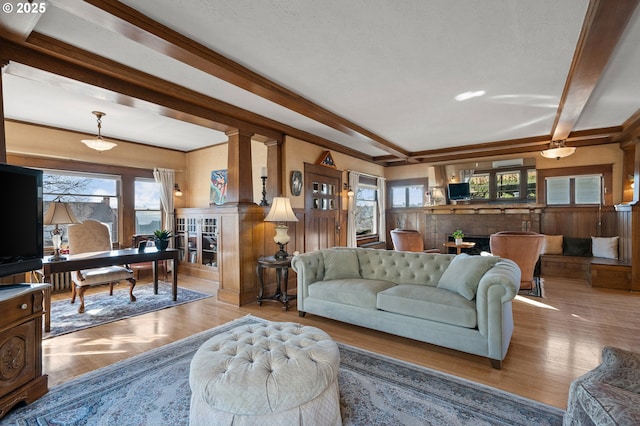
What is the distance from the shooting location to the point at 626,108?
4129 mm

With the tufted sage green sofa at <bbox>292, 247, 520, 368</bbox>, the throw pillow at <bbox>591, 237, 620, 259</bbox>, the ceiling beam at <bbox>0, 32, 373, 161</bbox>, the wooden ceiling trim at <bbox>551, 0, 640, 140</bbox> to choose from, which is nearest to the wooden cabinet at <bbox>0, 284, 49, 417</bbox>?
the ceiling beam at <bbox>0, 32, 373, 161</bbox>

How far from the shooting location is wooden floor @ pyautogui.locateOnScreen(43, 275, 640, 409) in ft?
8.00

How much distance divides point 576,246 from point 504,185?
1820 millimetres

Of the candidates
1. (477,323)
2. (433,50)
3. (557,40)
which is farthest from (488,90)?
(477,323)

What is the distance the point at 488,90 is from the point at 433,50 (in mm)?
1313

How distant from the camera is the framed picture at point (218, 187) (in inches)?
245

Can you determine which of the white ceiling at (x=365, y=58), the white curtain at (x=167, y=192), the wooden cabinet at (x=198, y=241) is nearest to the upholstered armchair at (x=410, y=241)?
the white ceiling at (x=365, y=58)

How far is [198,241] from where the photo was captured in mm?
6172

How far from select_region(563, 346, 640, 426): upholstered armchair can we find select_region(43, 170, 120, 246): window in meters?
6.83

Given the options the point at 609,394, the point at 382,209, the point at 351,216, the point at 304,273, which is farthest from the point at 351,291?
the point at 382,209

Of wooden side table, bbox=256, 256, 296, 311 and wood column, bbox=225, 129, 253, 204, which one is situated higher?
wood column, bbox=225, 129, 253, 204

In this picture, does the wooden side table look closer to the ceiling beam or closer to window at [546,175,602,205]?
the ceiling beam

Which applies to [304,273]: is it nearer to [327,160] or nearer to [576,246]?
[327,160]

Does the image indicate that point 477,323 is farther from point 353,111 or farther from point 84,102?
point 84,102
